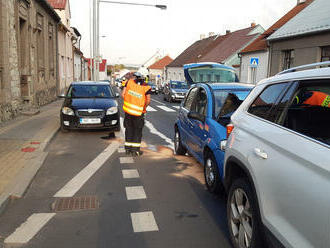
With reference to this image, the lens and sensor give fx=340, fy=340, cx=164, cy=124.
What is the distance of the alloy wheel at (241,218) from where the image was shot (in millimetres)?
3117

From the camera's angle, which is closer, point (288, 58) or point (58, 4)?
point (288, 58)

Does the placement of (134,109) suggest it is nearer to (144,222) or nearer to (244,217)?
(144,222)

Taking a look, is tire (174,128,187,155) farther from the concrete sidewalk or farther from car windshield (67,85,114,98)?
car windshield (67,85,114,98)

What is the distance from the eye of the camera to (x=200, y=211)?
14.8 feet

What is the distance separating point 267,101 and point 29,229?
9.79 ft

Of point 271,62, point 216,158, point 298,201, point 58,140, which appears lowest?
point 58,140

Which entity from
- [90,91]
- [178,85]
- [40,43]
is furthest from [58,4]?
[90,91]

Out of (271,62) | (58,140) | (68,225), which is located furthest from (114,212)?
(271,62)

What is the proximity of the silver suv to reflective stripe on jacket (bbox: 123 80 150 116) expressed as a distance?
4180 millimetres

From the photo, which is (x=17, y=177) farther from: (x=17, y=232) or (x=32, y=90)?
(x=32, y=90)

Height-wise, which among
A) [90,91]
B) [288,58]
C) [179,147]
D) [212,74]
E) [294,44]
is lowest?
[179,147]

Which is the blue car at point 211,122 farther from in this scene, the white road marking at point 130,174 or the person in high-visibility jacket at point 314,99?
the person in high-visibility jacket at point 314,99

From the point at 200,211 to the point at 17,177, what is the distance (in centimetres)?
308

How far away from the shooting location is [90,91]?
11.5 meters
